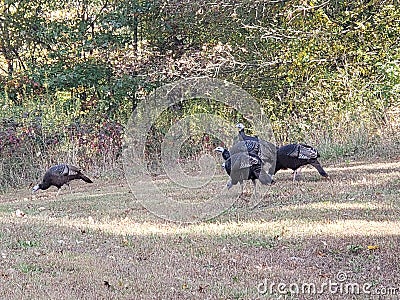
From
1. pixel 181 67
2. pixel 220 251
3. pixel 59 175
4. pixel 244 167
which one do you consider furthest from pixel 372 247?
pixel 181 67

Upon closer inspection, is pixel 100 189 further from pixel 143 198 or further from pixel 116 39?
pixel 116 39

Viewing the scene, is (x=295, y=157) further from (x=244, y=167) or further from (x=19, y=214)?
(x=19, y=214)

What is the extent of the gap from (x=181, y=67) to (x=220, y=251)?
1384cm

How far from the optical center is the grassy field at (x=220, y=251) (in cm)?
484

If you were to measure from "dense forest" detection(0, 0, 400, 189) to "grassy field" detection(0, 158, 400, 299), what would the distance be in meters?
6.46

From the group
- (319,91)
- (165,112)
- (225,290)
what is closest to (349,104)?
(319,91)

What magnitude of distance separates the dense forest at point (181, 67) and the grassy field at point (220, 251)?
6.46 m

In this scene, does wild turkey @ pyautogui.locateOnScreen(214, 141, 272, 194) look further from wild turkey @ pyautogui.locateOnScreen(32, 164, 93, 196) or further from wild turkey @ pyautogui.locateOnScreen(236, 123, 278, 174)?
wild turkey @ pyautogui.locateOnScreen(32, 164, 93, 196)

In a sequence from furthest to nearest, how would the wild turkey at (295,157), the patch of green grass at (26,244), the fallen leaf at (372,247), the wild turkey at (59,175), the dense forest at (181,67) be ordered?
the dense forest at (181,67) < the wild turkey at (59,175) < the wild turkey at (295,157) < the patch of green grass at (26,244) < the fallen leaf at (372,247)

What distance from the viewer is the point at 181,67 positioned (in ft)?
63.5

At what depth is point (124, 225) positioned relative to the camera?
764cm

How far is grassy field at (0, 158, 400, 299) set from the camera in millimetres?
4844

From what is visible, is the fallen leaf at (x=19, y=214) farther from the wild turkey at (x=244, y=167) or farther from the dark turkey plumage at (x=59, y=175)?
the wild turkey at (x=244, y=167)

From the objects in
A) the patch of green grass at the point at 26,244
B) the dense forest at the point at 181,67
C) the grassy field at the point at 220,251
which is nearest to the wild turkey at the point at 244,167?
the grassy field at the point at 220,251
